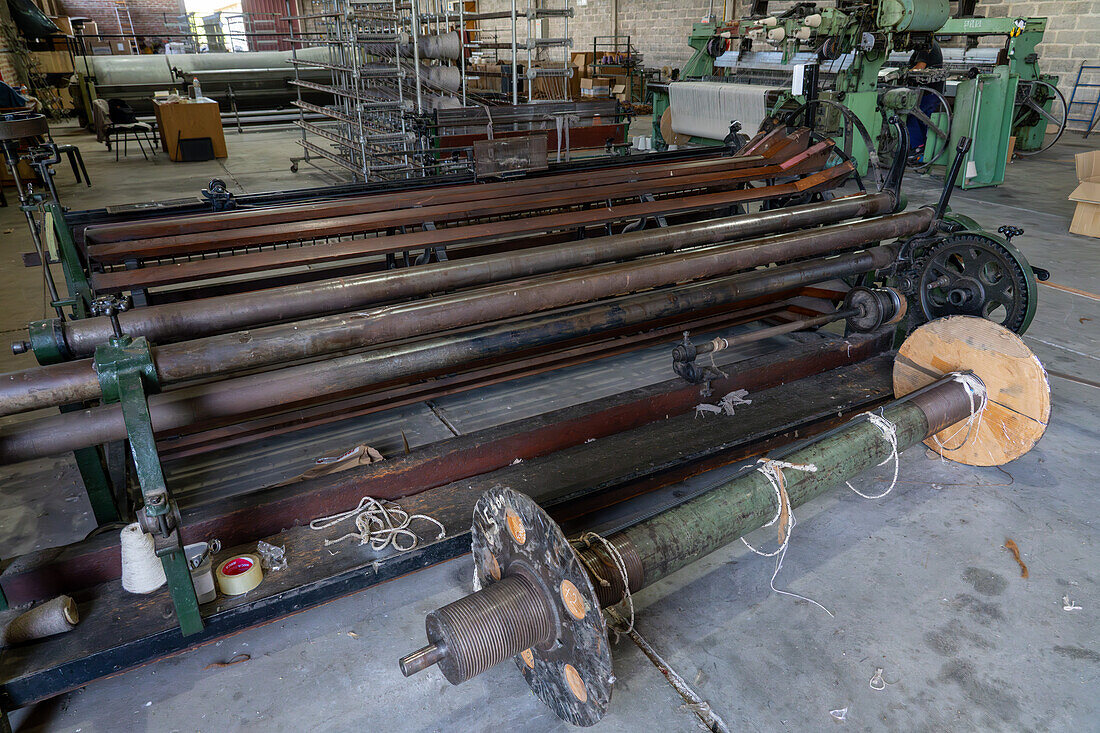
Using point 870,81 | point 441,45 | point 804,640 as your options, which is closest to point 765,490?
point 804,640

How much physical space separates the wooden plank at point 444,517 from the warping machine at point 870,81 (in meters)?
3.12

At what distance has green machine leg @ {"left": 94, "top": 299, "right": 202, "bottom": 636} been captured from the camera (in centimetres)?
140

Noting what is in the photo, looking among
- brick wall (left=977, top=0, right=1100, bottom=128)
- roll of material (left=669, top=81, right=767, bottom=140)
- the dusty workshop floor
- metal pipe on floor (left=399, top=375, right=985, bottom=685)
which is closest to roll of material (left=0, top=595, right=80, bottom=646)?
the dusty workshop floor

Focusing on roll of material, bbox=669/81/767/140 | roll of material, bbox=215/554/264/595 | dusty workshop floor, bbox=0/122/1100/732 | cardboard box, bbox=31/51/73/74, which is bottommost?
→ dusty workshop floor, bbox=0/122/1100/732

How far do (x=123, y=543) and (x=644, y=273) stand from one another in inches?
63.8

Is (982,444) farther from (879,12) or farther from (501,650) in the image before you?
(879,12)

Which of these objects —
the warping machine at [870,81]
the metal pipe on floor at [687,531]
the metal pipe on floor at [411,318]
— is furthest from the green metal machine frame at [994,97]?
the metal pipe on floor at [687,531]

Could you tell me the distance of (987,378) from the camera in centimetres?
225

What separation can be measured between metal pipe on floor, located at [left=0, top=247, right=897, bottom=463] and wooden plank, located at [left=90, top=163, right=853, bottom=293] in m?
0.50

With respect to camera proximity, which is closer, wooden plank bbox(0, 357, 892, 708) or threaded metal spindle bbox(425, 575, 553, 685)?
threaded metal spindle bbox(425, 575, 553, 685)

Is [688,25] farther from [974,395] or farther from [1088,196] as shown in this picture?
[974,395]

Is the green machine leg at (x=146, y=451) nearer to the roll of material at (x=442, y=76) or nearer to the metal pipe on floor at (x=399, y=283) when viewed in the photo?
the metal pipe on floor at (x=399, y=283)

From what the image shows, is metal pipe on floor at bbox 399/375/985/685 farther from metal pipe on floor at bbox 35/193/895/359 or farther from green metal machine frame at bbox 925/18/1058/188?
green metal machine frame at bbox 925/18/1058/188

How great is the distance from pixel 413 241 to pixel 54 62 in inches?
575
